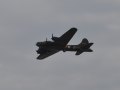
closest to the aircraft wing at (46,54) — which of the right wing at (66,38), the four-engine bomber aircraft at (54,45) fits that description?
the four-engine bomber aircraft at (54,45)

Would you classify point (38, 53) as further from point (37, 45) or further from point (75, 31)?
point (75, 31)

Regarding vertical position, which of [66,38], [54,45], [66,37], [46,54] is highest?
[66,37]

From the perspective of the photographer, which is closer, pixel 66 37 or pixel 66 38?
pixel 66 37

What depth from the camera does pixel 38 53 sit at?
123m

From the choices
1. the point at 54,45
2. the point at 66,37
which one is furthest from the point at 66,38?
the point at 54,45

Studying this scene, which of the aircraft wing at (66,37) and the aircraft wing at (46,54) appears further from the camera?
the aircraft wing at (46,54)

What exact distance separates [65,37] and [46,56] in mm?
6291

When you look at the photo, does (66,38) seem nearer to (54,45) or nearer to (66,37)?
(66,37)

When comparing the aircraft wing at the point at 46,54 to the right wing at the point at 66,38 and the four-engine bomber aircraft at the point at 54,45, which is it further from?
the right wing at the point at 66,38

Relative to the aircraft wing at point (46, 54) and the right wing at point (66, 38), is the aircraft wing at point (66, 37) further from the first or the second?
the aircraft wing at point (46, 54)

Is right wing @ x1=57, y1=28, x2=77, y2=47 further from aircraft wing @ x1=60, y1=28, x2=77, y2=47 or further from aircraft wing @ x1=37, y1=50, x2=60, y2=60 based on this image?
aircraft wing @ x1=37, y1=50, x2=60, y2=60

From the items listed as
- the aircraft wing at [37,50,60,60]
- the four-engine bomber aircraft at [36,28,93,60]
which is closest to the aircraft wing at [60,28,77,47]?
the four-engine bomber aircraft at [36,28,93,60]

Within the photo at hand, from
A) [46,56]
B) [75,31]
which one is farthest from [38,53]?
[75,31]

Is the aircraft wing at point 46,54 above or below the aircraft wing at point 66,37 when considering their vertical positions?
below
